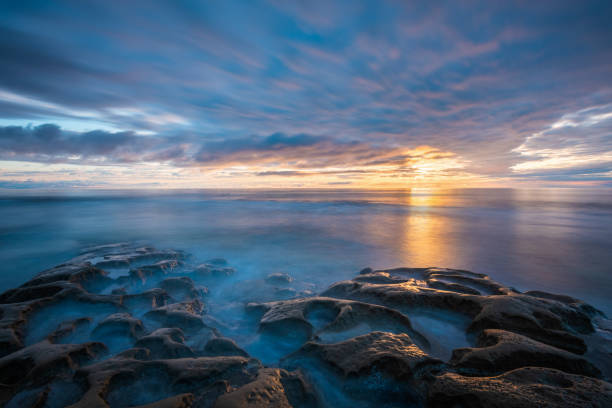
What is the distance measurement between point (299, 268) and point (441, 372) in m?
7.67

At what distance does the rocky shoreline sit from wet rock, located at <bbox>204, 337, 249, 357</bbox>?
0.02 meters

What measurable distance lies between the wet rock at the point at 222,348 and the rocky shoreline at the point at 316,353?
19mm

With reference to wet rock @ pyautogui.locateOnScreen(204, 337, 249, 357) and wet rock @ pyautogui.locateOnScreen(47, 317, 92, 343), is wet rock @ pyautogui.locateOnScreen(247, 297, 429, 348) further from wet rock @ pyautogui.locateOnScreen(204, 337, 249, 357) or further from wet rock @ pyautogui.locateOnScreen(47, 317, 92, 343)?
wet rock @ pyautogui.locateOnScreen(47, 317, 92, 343)

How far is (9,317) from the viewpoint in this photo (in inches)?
182

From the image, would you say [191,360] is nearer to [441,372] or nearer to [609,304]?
[441,372]

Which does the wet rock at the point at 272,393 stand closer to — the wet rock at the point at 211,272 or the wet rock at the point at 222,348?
the wet rock at the point at 222,348

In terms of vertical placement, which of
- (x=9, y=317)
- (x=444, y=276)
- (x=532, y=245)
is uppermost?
(x=9, y=317)

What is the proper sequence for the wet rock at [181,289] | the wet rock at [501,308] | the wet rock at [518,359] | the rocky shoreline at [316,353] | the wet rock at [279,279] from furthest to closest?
the wet rock at [279,279], the wet rock at [181,289], the wet rock at [501,308], the wet rock at [518,359], the rocky shoreline at [316,353]

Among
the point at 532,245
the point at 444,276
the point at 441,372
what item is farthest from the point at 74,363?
the point at 532,245

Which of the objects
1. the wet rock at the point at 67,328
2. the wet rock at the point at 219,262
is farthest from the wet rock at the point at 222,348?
the wet rock at the point at 219,262

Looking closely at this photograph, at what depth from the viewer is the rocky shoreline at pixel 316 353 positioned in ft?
9.68

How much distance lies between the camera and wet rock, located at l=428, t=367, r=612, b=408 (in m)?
2.60

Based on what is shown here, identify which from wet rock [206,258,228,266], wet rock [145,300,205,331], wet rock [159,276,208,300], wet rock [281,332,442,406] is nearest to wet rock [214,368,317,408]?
wet rock [281,332,442,406]

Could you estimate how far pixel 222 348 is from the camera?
4324mm
